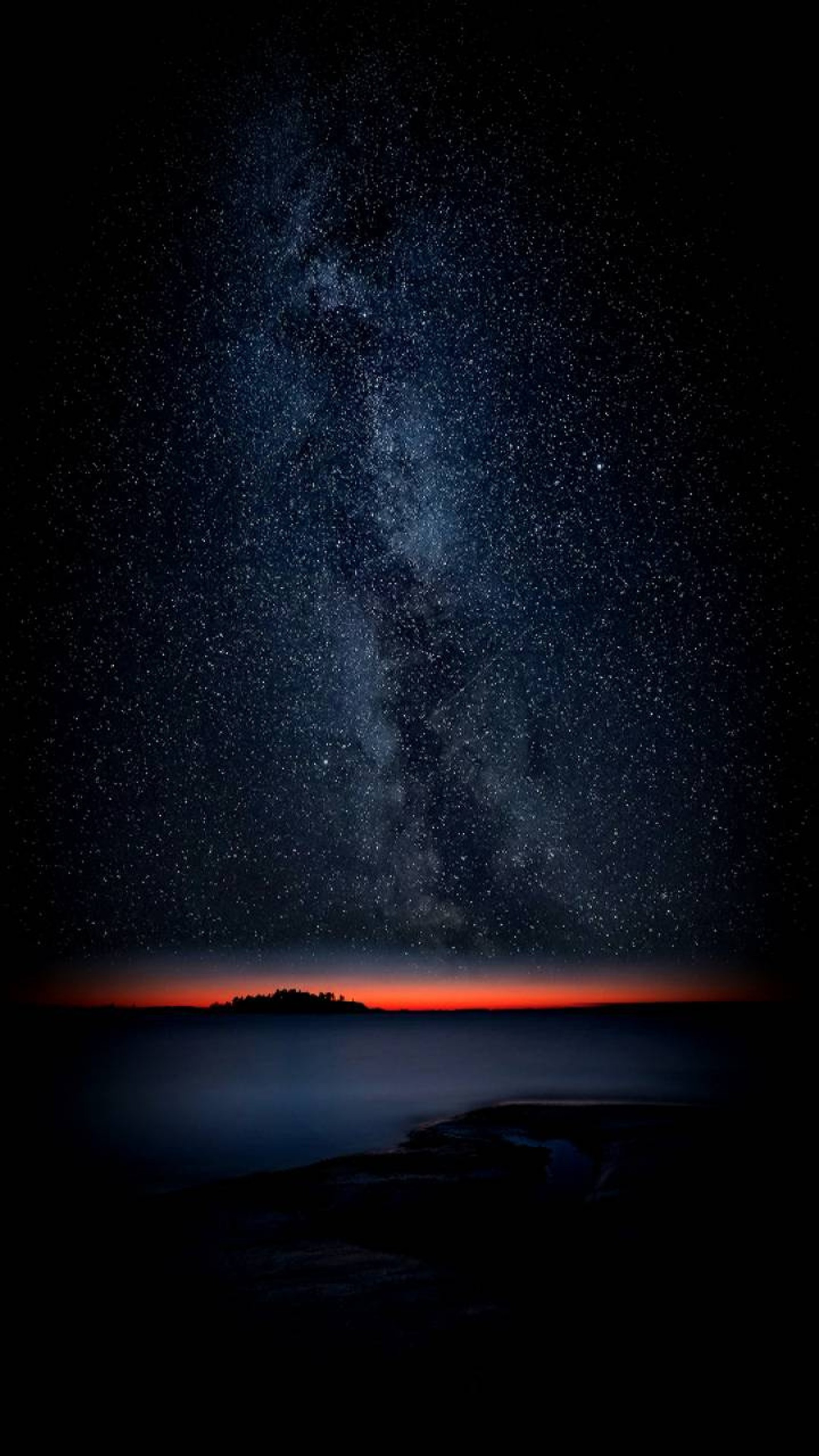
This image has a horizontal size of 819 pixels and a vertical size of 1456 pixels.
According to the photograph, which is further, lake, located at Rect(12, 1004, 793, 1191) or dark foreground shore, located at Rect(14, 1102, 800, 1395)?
lake, located at Rect(12, 1004, 793, 1191)

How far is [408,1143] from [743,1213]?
25.0 feet

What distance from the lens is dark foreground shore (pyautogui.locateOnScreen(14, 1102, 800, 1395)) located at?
225 inches

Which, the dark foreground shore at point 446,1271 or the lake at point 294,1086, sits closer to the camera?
the dark foreground shore at point 446,1271

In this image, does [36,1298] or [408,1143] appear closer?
[36,1298]

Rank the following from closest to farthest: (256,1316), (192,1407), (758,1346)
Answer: (192,1407), (758,1346), (256,1316)

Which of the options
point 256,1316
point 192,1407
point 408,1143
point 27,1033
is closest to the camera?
point 192,1407

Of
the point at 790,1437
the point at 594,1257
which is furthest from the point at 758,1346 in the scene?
the point at 594,1257

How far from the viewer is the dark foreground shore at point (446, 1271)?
573cm

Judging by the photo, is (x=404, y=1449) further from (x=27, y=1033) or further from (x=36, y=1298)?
(x=27, y=1033)

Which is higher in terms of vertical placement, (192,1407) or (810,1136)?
(810,1136)

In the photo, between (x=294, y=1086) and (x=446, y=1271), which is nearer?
(x=446, y=1271)

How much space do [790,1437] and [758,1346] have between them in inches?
48.7

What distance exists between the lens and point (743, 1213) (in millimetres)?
8797

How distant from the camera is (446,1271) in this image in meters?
7.41
